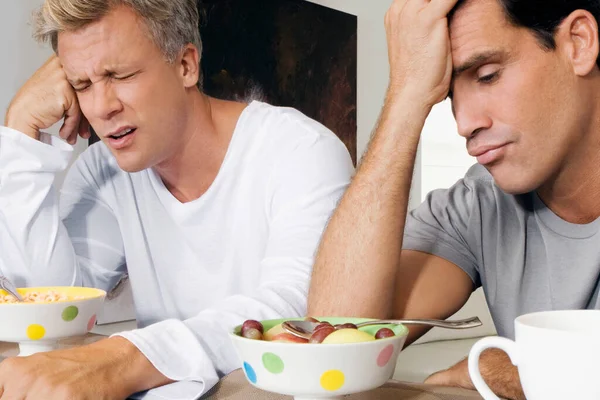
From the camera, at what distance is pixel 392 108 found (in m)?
1.20

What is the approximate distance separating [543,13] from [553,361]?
704 millimetres

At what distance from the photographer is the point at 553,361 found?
0.56 metres

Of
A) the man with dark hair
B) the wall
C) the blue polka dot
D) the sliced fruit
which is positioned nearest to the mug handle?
the sliced fruit

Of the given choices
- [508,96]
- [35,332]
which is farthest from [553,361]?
[35,332]

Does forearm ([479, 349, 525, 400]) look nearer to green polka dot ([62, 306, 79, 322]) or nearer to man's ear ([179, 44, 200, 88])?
green polka dot ([62, 306, 79, 322])

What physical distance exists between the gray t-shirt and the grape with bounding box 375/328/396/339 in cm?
58

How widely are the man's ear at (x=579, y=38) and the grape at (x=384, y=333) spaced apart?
0.61 meters

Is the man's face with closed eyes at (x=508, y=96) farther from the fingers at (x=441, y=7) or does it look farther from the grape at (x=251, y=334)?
the grape at (x=251, y=334)

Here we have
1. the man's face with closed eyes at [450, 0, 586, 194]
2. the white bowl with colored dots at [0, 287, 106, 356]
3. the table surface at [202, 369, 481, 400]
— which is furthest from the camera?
the man's face with closed eyes at [450, 0, 586, 194]

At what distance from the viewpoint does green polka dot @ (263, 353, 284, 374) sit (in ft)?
2.19

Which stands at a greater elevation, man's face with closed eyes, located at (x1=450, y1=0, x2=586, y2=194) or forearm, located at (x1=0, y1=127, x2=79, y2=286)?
man's face with closed eyes, located at (x1=450, y1=0, x2=586, y2=194)

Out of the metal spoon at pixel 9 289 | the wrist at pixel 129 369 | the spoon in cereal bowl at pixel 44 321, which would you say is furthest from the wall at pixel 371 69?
the wrist at pixel 129 369

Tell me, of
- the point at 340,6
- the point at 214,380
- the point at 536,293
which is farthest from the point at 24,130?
the point at 340,6

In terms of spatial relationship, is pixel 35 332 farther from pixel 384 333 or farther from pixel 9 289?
pixel 384 333
